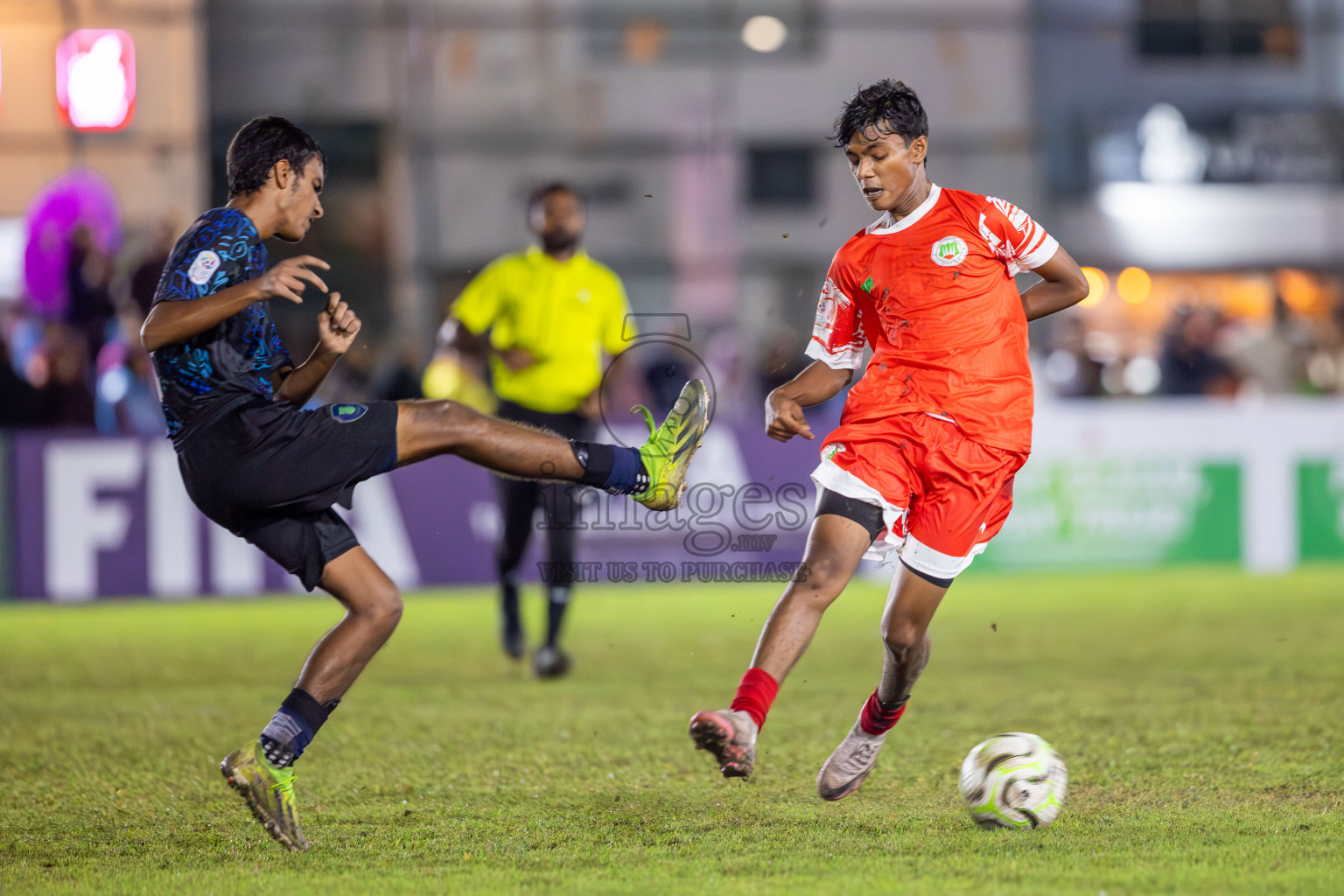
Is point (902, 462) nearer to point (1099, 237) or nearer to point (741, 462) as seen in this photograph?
point (741, 462)

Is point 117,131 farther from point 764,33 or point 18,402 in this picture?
point 764,33

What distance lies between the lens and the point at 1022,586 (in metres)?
11.1

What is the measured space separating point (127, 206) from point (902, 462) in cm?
1355

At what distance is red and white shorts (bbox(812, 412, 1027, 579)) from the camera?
4.32m

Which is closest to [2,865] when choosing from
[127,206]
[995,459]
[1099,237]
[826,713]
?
[995,459]

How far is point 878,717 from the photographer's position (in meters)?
4.57

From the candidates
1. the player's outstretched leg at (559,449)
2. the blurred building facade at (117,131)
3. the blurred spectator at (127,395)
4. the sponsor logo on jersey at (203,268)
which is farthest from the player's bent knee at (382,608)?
the blurred building facade at (117,131)

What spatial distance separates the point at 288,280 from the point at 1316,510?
1003cm

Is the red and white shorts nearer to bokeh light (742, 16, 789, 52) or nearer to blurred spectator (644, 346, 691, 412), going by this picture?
blurred spectator (644, 346, 691, 412)

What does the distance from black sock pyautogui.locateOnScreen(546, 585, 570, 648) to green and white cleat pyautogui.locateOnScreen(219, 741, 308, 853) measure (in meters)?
3.45

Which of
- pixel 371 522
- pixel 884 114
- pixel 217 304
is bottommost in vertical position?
pixel 371 522

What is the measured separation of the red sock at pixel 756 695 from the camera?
3969 mm

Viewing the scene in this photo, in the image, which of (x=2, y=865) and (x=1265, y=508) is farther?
(x=1265, y=508)

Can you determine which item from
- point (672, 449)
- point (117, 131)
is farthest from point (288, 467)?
point (117, 131)
